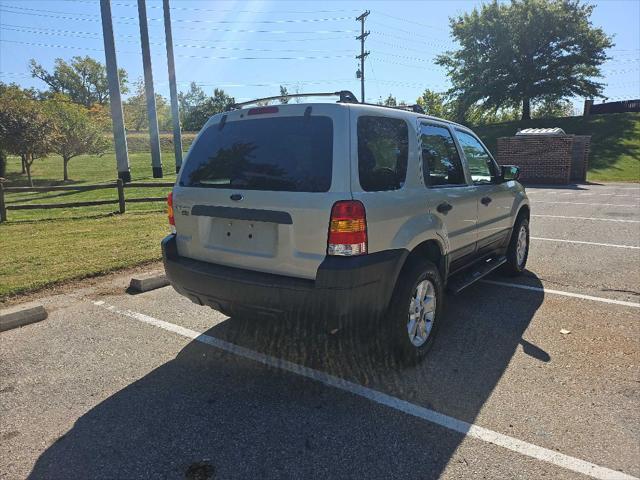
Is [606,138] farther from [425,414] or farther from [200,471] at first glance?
[200,471]

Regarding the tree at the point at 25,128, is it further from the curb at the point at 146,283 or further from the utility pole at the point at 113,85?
the curb at the point at 146,283

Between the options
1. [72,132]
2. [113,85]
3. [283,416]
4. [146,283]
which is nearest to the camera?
[283,416]

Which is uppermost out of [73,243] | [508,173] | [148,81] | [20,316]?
[148,81]

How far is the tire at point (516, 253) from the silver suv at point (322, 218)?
6.38 ft

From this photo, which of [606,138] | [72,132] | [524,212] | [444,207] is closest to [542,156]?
[606,138]

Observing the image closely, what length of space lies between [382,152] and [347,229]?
0.70 metres

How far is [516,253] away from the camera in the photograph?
219 inches

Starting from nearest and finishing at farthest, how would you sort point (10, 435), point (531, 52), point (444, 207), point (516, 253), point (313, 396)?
1. point (10, 435)
2. point (313, 396)
3. point (444, 207)
4. point (516, 253)
5. point (531, 52)

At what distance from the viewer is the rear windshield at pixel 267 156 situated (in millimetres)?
2902

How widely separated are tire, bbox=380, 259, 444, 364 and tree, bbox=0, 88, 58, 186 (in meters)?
30.9

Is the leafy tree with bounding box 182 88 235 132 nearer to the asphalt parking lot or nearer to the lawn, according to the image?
the lawn

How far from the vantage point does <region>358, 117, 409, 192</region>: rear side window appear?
2.93 metres

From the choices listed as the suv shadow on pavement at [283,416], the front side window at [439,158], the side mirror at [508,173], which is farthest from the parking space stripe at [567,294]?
the front side window at [439,158]

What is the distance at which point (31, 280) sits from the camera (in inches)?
210
